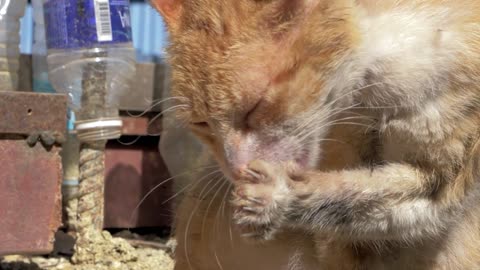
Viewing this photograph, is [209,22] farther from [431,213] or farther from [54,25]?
[54,25]

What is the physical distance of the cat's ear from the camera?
5.75 ft

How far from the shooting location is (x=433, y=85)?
160cm

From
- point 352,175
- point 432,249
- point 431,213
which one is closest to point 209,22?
point 352,175

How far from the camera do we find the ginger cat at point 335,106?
5.08 ft

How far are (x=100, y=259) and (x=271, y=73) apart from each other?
1.39m

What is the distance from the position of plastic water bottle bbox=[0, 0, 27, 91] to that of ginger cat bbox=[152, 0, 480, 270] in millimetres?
1291

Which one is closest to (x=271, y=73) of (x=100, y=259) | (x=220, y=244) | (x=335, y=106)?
(x=335, y=106)

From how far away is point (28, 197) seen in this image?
8.02ft

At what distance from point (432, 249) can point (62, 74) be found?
1589 millimetres

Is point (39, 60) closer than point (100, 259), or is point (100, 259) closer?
point (100, 259)

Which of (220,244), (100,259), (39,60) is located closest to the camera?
(220,244)

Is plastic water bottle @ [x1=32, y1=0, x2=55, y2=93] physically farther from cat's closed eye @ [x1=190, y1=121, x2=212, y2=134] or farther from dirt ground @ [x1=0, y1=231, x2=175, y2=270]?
cat's closed eye @ [x1=190, y1=121, x2=212, y2=134]

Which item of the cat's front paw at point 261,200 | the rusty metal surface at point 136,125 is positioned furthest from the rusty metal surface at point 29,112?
the cat's front paw at point 261,200

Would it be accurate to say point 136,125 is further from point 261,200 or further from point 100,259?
point 261,200
